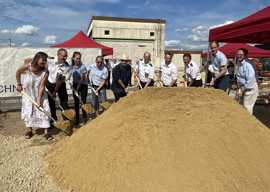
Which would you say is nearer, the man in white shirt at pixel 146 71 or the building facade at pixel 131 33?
the man in white shirt at pixel 146 71

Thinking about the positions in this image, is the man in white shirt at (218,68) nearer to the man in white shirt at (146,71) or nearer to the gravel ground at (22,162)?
the man in white shirt at (146,71)

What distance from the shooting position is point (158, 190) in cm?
297

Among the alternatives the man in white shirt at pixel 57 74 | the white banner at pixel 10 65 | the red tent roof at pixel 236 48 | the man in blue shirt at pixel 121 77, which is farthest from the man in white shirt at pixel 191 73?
the red tent roof at pixel 236 48

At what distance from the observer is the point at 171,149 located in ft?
10.6

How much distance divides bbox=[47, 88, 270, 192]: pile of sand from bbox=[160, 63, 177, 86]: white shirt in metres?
2.19

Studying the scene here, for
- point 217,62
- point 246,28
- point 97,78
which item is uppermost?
point 246,28

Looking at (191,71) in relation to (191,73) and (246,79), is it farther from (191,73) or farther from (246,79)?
(246,79)

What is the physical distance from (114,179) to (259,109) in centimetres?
646

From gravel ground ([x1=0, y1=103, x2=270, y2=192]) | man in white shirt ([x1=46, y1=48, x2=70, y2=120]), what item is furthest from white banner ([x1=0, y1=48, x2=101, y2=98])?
man in white shirt ([x1=46, y1=48, x2=70, y2=120])

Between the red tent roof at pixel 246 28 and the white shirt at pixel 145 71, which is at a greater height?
the red tent roof at pixel 246 28

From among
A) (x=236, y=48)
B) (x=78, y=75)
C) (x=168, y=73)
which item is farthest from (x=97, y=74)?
(x=236, y=48)

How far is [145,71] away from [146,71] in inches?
0.8

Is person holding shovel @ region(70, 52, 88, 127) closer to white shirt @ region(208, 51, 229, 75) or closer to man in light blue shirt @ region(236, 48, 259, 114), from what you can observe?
white shirt @ region(208, 51, 229, 75)

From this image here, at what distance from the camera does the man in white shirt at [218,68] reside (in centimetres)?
605
